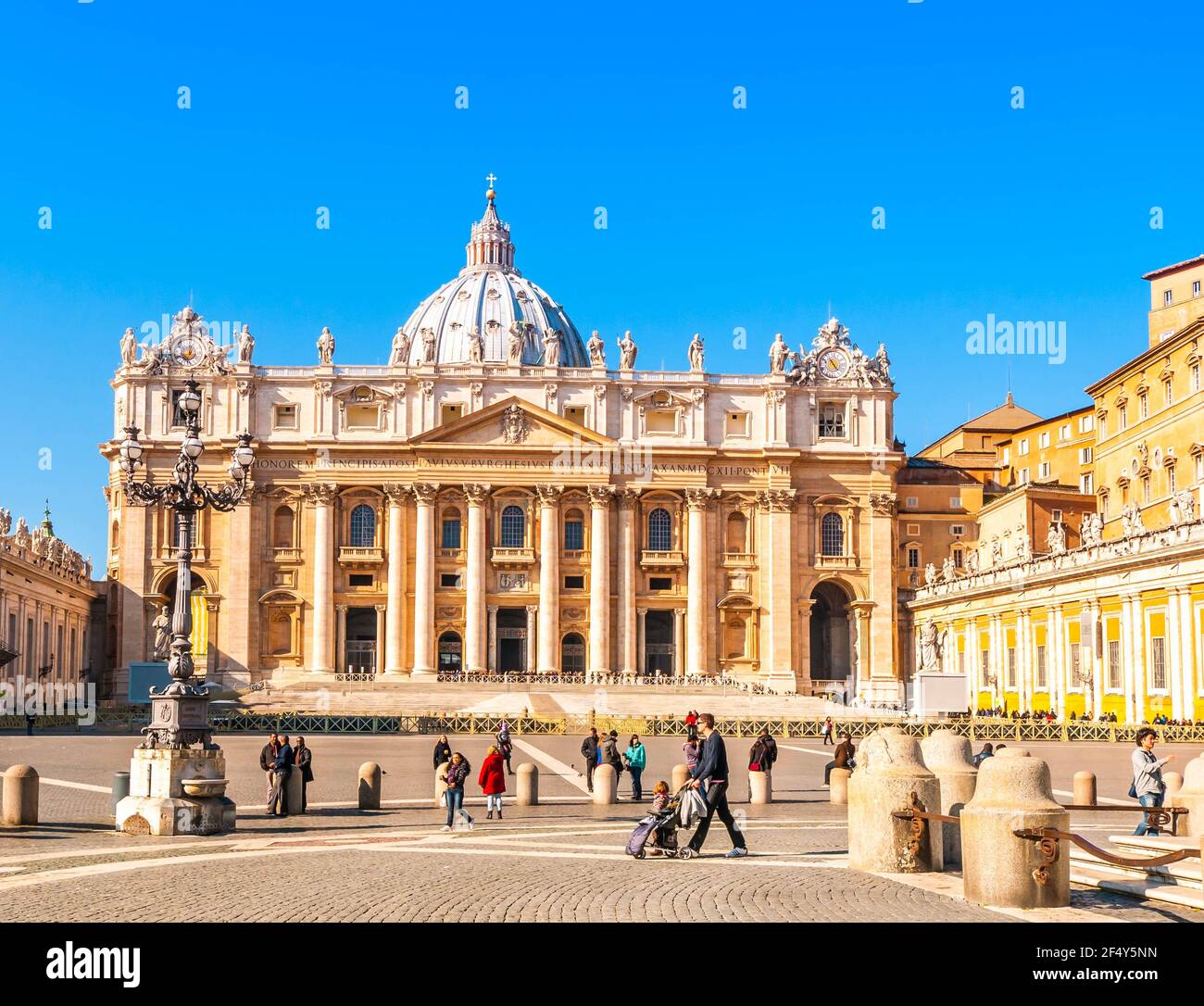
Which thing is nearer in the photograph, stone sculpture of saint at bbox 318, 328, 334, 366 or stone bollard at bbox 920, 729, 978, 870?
stone bollard at bbox 920, 729, 978, 870

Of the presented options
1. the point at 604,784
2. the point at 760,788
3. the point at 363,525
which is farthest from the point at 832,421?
the point at 604,784

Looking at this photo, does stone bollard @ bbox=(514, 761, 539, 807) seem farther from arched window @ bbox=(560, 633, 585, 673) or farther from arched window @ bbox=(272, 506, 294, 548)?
arched window @ bbox=(272, 506, 294, 548)

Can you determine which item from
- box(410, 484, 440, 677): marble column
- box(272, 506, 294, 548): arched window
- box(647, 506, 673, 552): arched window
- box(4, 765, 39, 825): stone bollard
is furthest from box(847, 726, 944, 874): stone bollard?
box(272, 506, 294, 548): arched window

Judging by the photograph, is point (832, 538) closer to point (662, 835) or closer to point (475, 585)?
point (475, 585)

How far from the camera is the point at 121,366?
282ft

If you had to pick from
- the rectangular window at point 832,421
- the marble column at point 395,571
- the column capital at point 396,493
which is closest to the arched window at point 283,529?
the marble column at point 395,571

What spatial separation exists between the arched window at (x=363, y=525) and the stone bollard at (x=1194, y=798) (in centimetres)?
7259

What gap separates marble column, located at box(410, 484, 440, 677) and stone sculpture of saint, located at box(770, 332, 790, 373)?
69.1 ft

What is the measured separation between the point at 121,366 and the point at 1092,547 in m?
56.8

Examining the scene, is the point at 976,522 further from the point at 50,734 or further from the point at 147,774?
the point at 147,774

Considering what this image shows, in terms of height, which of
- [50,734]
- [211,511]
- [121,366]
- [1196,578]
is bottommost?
[50,734]

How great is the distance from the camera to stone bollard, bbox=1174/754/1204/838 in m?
14.4

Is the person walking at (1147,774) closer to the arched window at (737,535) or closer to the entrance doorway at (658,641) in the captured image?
the arched window at (737,535)
